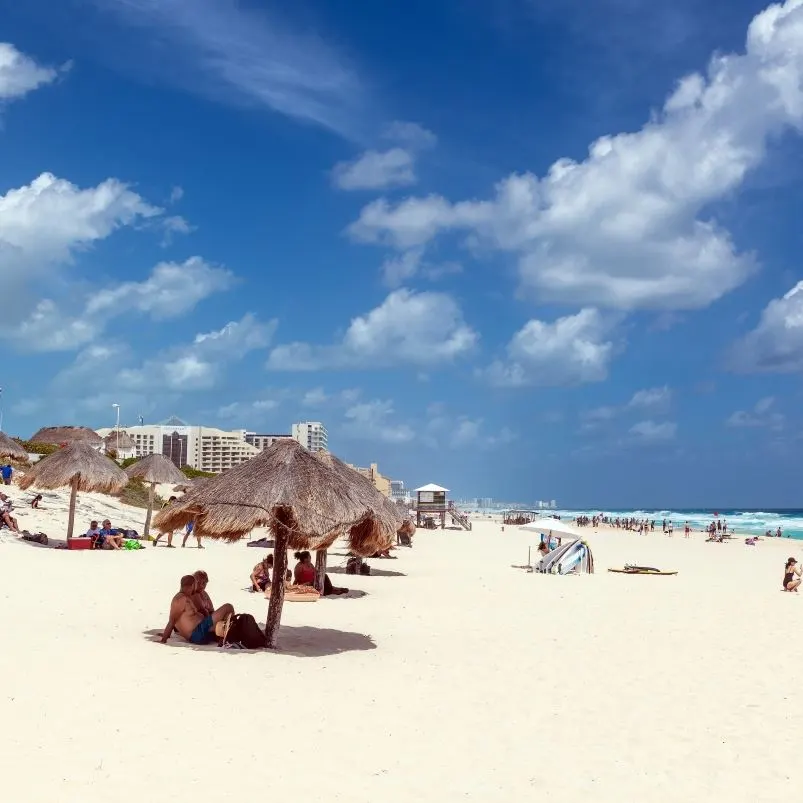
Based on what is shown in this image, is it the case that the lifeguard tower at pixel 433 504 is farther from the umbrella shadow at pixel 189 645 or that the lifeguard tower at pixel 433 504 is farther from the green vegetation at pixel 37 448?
the umbrella shadow at pixel 189 645

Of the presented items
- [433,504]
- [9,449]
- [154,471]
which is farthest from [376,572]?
[433,504]

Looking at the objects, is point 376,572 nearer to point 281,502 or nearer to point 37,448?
point 281,502

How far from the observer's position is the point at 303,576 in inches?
551

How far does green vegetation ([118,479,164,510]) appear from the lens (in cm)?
3266

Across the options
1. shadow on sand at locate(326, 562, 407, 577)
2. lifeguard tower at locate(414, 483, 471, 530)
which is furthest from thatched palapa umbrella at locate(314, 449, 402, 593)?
lifeguard tower at locate(414, 483, 471, 530)

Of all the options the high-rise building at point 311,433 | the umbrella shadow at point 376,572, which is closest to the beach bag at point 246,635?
the umbrella shadow at point 376,572

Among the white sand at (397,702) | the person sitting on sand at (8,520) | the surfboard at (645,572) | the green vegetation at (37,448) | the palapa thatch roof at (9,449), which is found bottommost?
the white sand at (397,702)

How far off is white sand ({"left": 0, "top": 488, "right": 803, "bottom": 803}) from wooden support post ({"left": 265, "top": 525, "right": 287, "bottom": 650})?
0.41 m

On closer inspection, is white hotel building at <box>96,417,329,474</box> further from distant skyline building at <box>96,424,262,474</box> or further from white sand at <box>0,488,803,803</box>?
white sand at <box>0,488,803,803</box>

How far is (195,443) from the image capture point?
113 meters

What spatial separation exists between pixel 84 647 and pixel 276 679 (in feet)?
7.19

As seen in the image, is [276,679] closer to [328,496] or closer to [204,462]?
[328,496]

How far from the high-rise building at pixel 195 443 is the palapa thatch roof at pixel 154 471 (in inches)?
3262

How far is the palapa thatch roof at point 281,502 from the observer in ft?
29.4
